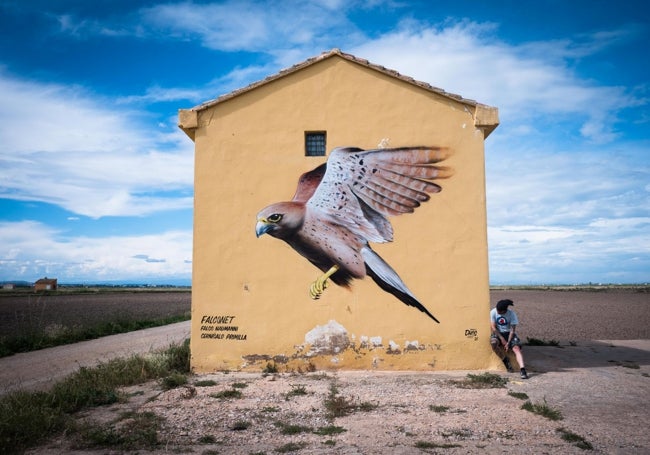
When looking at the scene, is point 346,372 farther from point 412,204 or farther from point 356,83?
point 356,83

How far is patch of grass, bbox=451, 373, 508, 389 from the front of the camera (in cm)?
786

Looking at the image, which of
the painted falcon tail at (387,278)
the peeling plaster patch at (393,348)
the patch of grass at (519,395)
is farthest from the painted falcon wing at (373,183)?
the patch of grass at (519,395)

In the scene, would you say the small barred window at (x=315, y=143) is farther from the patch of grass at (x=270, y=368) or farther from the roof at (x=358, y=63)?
the patch of grass at (x=270, y=368)

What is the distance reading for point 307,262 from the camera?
941 centimetres

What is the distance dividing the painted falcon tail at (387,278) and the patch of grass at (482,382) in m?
1.35

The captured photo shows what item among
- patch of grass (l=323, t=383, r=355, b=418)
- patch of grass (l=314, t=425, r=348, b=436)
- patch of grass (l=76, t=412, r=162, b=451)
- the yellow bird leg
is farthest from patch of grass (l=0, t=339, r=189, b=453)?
patch of grass (l=323, t=383, r=355, b=418)

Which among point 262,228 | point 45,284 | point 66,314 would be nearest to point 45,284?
point 45,284

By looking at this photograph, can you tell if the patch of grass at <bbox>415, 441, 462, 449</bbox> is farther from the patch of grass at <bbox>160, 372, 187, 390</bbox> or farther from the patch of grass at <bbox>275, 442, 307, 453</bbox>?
the patch of grass at <bbox>160, 372, 187, 390</bbox>

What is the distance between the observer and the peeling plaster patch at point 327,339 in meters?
9.15

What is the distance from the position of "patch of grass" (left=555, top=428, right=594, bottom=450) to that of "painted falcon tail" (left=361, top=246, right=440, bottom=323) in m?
3.74

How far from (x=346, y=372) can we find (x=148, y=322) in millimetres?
15383

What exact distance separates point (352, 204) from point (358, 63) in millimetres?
3026

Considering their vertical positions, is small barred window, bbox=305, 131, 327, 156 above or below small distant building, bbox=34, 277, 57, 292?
above

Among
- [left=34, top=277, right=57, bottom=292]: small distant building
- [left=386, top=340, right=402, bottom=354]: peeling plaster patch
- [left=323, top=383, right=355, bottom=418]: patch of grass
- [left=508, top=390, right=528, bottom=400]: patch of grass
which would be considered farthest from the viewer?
[left=34, top=277, right=57, bottom=292]: small distant building
